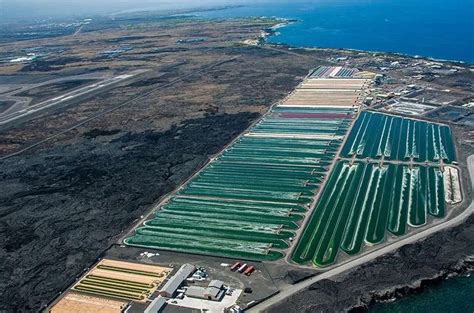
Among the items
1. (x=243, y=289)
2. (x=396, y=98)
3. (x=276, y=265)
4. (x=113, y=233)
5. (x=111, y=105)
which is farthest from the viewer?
(x=111, y=105)

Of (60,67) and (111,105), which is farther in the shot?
(60,67)

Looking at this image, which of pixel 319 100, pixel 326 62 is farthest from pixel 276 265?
pixel 326 62

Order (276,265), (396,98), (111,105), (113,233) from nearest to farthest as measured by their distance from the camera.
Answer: (276,265)
(113,233)
(396,98)
(111,105)

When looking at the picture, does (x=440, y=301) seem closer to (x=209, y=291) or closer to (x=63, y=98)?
Result: (x=209, y=291)

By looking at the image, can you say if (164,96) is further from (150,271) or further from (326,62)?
(150,271)

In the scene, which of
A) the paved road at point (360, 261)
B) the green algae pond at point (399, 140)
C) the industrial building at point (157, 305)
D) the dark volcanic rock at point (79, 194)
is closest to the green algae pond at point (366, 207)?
the paved road at point (360, 261)

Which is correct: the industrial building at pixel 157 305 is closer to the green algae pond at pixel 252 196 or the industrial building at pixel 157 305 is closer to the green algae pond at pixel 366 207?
the green algae pond at pixel 252 196

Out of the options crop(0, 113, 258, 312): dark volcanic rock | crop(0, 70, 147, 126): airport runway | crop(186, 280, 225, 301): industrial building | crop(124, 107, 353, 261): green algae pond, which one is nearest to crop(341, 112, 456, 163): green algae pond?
crop(124, 107, 353, 261): green algae pond

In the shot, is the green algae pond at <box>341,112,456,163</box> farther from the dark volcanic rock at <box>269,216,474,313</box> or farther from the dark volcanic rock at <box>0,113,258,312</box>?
the dark volcanic rock at <box>269,216,474,313</box>
